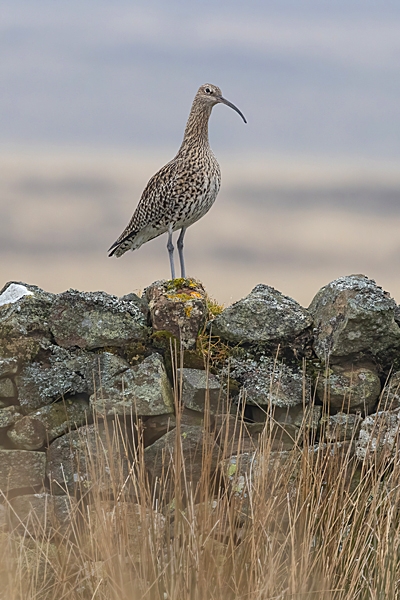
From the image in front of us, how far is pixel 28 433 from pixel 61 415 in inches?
8.7

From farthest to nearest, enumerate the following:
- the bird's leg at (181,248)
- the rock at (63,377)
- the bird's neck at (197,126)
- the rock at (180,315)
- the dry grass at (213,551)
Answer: the bird's neck at (197,126), the bird's leg at (181,248), the rock at (180,315), the rock at (63,377), the dry grass at (213,551)

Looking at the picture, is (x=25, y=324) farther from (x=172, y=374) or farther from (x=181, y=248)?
(x=181, y=248)

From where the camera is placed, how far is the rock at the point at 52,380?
457 cm

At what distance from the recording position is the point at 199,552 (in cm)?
332

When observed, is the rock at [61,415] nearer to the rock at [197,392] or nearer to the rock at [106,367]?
the rock at [106,367]

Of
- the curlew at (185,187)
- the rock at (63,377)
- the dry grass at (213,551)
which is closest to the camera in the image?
the dry grass at (213,551)

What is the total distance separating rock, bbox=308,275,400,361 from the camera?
4652 millimetres

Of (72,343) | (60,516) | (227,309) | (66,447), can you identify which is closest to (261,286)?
(227,309)

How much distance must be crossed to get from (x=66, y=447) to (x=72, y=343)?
2.07 ft

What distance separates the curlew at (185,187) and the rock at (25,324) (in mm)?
1634

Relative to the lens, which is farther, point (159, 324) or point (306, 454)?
point (159, 324)

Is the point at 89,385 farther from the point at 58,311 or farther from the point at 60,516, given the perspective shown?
the point at 60,516

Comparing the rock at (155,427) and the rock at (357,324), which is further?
the rock at (357,324)

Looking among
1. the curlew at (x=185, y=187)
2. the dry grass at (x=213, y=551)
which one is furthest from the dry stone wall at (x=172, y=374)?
the curlew at (x=185, y=187)
